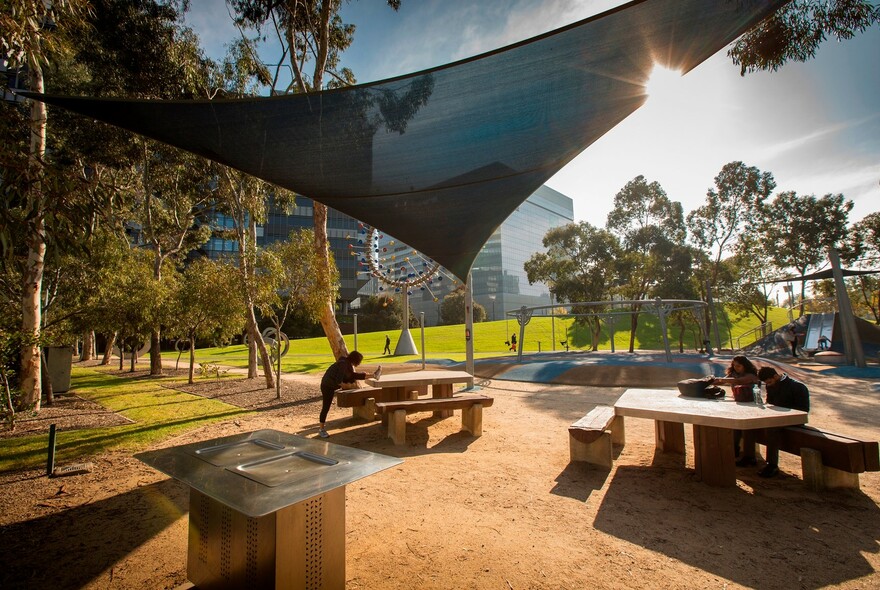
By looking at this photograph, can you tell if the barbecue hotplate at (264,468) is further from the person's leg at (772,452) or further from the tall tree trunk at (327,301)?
the tall tree trunk at (327,301)

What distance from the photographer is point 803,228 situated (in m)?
24.3

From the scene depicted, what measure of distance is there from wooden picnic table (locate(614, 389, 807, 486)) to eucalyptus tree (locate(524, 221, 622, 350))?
19578 millimetres

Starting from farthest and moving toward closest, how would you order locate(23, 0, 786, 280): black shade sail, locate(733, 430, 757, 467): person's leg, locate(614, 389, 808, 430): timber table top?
locate(733, 430, 757, 467): person's leg < locate(23, 0, 786, 280): black shade sail < locate(614, 389, 808, 430): timber table top

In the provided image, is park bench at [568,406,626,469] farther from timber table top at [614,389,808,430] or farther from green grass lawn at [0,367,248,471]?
green grass lawn at [0,367,248,471]

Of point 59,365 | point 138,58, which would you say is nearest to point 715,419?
point 59,365

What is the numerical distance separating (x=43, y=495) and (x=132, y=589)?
7.74 feet

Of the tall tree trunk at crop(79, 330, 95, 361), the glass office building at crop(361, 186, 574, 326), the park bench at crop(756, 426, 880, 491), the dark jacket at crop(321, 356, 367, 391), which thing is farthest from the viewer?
the glass office building at crop(361, 186, 574, 326)

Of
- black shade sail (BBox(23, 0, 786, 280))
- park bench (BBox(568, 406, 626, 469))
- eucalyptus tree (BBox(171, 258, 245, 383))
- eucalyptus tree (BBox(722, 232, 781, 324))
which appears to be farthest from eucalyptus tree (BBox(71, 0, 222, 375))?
eucalyptus tree (BBox(722, 232, 781, 324))

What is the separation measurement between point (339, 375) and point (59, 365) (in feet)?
31.6

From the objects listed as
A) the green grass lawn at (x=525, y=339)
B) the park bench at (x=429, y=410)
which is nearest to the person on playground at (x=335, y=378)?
the park bench at (x=429, y=410)

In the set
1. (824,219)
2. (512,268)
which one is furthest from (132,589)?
(512,268)

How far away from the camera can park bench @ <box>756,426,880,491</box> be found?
3.13 m

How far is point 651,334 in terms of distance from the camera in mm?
35281

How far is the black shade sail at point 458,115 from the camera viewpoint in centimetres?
362
